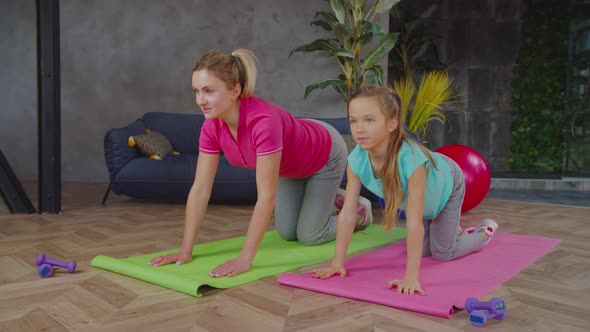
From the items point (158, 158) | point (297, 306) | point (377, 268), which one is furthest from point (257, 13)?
point (297, 306)

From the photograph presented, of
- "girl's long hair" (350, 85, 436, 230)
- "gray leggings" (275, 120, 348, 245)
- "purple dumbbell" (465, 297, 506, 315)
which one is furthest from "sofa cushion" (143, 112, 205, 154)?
"purple dumbbell" (465, 297, 506, 315)

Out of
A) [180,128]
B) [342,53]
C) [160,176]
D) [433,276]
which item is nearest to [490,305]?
[433,276]

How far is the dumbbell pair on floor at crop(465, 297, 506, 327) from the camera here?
4.62 ft

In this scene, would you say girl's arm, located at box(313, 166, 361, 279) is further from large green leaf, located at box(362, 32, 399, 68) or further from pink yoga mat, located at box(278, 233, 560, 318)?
large green leaf, located at box(362, 32, 399, 68)

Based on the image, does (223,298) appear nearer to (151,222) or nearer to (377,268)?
(377,268)

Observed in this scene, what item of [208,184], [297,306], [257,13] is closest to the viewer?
[297,306]

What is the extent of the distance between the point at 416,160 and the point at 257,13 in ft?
12.4

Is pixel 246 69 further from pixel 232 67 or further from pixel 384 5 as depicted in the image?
pixel 384 5

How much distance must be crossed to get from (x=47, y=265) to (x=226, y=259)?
2.22 ft

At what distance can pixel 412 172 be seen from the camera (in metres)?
1.73

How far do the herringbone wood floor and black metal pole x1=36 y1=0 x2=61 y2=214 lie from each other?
2.20 feet

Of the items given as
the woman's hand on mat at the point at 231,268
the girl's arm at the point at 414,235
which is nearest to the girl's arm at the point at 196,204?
the woman's hand on mat at the point at 231,268

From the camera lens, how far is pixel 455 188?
2.05m

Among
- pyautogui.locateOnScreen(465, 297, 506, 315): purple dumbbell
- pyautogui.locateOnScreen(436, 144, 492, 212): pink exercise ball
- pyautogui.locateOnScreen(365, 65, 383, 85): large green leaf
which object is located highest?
pyautogui.locateOnScreen(365, 65, 383, 85): large green leaf
